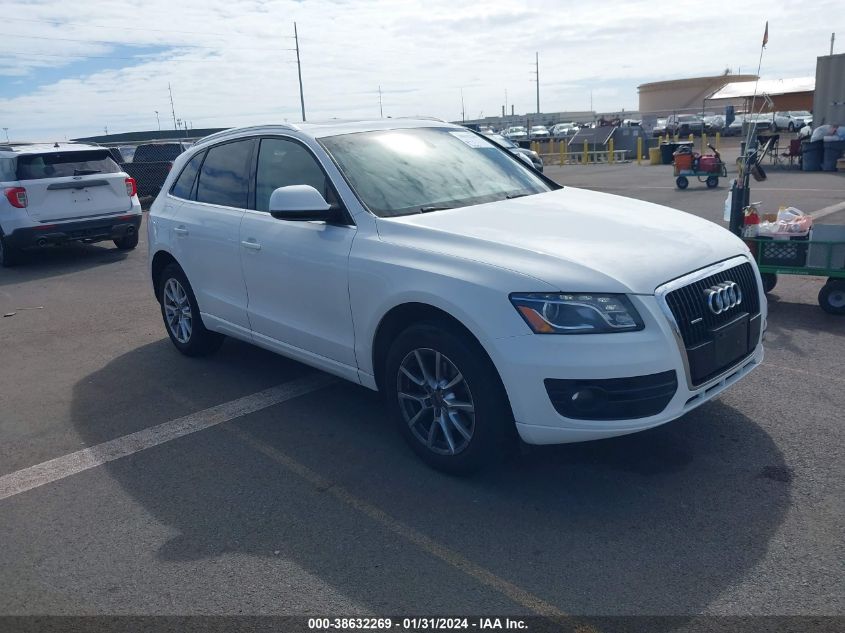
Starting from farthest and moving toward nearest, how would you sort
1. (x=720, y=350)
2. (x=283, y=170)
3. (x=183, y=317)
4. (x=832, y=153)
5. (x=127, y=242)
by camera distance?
(x=832, y=153), (x=127, y=242), (x=183, y=317), (x=283, y=170), (x=720, y=350)

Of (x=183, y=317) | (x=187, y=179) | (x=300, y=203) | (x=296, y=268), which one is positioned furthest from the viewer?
(x=183, y=317)

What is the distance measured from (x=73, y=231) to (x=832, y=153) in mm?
19810

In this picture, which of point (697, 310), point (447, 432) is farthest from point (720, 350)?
point (447, 432)

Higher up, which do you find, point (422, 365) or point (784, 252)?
Answer: point (422, 365)

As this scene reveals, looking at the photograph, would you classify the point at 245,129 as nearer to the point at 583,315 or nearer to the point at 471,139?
the point at 471,139

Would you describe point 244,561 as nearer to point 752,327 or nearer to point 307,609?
point 307,609

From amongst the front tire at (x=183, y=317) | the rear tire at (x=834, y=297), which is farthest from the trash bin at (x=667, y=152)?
the front tire at (x=183, y=317)

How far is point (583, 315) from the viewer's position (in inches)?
138

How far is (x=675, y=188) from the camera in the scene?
63.7 ft

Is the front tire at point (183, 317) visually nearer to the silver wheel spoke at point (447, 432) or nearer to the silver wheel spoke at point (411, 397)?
the silver wheel spoke at point (411, 397)

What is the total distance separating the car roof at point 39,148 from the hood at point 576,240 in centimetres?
935

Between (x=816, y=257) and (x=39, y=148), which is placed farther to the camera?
(x=39, y=148)

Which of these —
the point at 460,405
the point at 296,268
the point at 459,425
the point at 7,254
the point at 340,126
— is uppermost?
the point at 340,126

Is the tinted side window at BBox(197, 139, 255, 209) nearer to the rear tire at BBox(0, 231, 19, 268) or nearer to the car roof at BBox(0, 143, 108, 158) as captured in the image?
the car roof at BBox(0, 143, 108, 158)
